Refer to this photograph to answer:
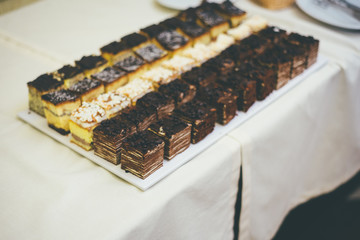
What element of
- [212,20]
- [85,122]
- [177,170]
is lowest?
[177,170]

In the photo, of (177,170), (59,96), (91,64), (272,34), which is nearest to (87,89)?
(59,96)

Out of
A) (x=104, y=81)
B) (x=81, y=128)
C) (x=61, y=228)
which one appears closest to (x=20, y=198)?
(x=61, y=228)

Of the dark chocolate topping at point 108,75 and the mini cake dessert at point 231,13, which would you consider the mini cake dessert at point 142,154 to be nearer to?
the dark chocolate topping at point 108,75

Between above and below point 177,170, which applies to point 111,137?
above

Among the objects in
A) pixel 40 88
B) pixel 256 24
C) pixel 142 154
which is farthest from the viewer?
pixel 256 24

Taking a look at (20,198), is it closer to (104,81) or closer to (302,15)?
(104,81)

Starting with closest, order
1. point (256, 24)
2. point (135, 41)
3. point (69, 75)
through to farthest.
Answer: point (69, 75) < point (135, 41) < point (256, 24)

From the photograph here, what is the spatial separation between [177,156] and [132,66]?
802 millimetres

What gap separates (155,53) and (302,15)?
5.23ft

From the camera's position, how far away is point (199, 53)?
251 centimetres

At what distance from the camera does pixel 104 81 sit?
218cm

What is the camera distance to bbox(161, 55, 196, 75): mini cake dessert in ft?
7.71

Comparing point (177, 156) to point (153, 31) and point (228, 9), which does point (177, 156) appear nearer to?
point (153, 31)

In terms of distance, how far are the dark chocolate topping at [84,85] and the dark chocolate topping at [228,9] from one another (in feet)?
4.74
